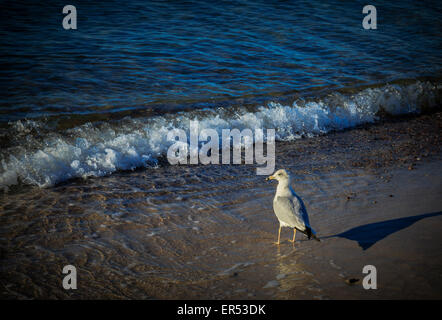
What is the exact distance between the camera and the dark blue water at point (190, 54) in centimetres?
802

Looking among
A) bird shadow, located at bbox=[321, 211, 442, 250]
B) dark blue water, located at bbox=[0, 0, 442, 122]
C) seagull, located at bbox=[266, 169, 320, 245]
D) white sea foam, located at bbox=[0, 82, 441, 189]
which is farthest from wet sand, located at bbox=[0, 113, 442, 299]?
dark blue water, located at bbox=[0, 0, 442, 122]

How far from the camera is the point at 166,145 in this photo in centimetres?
667

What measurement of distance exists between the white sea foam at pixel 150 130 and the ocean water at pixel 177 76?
25 mm

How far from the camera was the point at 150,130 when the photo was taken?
691 centimetres

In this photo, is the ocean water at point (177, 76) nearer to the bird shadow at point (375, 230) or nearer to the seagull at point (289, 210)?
the seagull at point (289, 210)

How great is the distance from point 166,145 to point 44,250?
3214 millimetres

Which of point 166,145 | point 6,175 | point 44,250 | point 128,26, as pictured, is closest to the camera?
point 44,250

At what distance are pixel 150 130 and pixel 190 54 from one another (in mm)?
4205

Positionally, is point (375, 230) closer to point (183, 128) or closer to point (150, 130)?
point (183, 128)

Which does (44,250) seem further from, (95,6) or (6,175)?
(95,6)

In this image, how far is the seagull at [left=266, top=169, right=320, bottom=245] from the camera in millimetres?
3844

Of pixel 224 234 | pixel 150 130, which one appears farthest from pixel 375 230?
pixel 150 130

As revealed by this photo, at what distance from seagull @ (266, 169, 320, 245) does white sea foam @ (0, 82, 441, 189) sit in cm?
268

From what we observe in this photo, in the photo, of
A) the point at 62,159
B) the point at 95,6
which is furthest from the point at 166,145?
the point at 95,6
